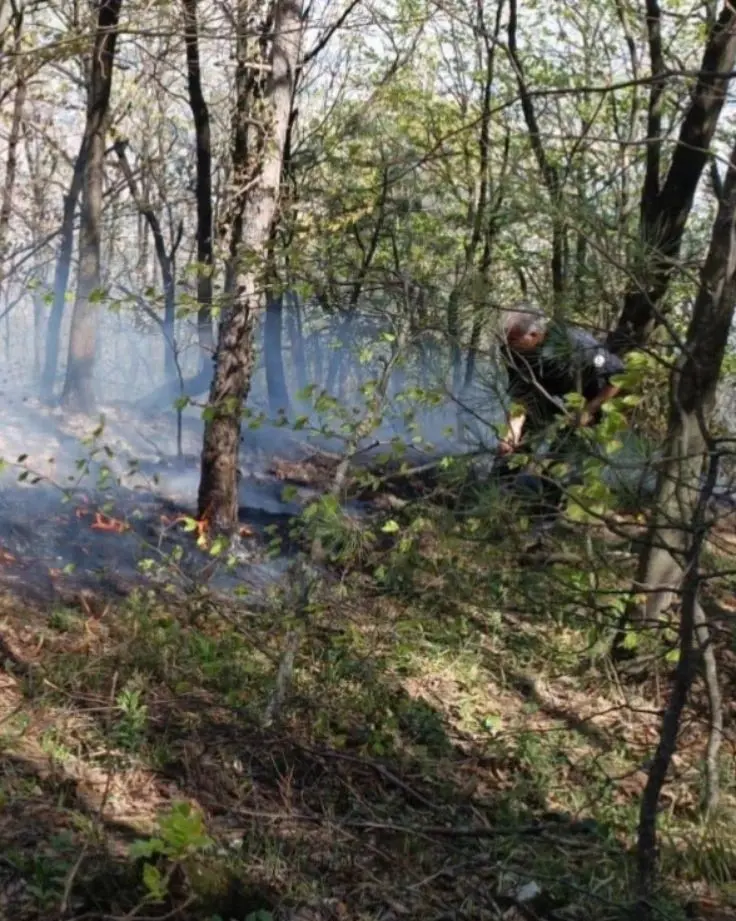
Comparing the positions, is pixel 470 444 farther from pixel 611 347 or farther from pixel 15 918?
pixel 15 918

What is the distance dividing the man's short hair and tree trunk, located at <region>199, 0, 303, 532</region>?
305 cm

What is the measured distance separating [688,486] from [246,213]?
5168mm

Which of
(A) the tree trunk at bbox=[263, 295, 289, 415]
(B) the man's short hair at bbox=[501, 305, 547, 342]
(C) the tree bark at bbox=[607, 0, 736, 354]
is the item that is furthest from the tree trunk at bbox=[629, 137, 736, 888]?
(A) the tree trunk at bbox=[263, 295, 289, 415]

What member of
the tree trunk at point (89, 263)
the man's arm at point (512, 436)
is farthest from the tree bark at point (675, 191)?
the tree trunk at point (89, 263)

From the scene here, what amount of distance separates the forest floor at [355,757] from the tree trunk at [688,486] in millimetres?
225

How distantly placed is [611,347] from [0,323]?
34.1 m

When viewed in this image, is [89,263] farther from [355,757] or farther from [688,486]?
[688,486]

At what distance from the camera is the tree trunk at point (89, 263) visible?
11008 millimetres

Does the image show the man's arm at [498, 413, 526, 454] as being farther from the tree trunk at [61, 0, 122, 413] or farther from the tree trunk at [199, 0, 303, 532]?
the tree trunk at [61, 0, 122, 413]

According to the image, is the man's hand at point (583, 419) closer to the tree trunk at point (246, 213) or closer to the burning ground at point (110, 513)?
the burning ground at point (110, 513)

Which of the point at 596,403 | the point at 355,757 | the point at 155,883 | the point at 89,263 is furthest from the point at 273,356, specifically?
the point at 155,883

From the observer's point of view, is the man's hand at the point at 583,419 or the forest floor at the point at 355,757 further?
the man's hand at the point at 583,419

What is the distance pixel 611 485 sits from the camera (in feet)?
10.3

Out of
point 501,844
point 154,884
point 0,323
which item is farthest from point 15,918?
point 0,323
